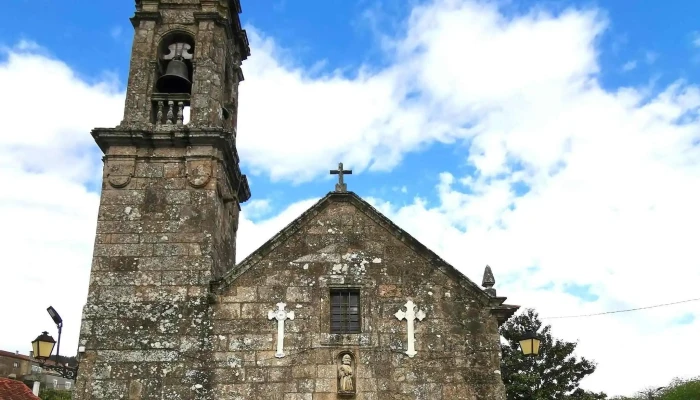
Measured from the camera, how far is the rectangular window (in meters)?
10.9

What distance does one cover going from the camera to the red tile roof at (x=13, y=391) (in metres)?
22.4

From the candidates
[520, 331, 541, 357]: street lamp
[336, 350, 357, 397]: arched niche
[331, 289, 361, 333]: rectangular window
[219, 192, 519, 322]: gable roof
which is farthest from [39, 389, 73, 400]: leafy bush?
[520, 331, 541, 357]: street lamp

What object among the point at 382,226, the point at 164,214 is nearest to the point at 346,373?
the point at 382,226

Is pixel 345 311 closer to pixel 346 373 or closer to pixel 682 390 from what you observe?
pixel 346 373

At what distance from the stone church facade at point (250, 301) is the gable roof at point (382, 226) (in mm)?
24

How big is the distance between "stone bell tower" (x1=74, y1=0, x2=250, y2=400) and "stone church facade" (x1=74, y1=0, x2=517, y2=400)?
0.08 ft

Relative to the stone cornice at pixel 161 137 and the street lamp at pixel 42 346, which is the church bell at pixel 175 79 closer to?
the stone cornice at pixel 161 137

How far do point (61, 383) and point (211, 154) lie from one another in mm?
51789

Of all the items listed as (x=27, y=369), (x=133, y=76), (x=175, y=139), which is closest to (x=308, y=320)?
(x=175, y=139)

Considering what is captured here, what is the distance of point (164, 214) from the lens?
1160 centimetres

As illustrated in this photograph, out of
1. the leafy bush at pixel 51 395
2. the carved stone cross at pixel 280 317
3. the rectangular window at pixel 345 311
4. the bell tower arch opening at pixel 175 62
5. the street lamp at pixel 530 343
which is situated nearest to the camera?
the carved stone cross at pixel 280 317

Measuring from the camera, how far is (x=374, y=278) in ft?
36.6

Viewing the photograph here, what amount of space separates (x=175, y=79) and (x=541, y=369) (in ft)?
80.4

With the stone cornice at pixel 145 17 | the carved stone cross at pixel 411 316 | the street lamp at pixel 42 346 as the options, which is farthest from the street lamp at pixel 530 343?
the stone cornice at pixel 145 17
